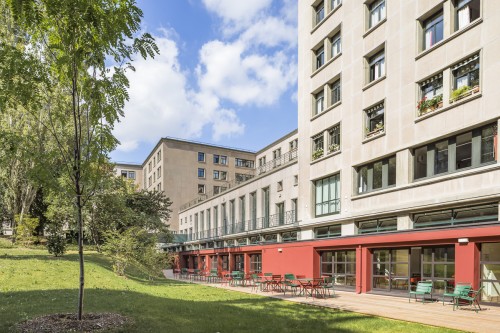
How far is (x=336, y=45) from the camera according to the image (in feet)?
84.8

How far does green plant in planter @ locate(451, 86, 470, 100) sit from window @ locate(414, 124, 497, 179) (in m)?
1.66

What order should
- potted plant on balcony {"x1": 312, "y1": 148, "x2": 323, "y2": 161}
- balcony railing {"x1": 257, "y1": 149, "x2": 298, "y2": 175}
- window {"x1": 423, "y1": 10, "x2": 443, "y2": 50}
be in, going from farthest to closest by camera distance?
1. balcony railing {"x1": 257, "y1": 149, "x2": 298, "y2": 175}
2. potted plant on balcony {"x1": 312, "y1": 148, "x2": 323, "y2": 161}
3. window {"x1": 423, "y1": 10, "x2": 443, "y2": 50}

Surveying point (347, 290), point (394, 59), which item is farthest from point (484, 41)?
point (347, 290)

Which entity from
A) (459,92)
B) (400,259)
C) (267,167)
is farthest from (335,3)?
(267,167)

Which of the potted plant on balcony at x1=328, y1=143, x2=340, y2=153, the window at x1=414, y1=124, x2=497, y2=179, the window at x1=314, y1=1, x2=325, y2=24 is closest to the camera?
the window at x1=414, y1=124, x2=497, y2=179

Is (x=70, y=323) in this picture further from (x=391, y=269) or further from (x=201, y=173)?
(x=201, y=173)

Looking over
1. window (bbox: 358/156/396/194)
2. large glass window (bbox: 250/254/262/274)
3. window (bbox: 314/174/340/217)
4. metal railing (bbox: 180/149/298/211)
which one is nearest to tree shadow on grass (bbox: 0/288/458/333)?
window (bbox: 358/156/396/194)

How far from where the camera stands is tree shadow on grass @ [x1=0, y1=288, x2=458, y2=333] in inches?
385

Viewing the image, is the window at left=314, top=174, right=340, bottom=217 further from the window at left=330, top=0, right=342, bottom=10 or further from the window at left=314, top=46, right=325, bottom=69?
the window at left=330, top=0, right=342, bottom=10

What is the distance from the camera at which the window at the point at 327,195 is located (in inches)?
963

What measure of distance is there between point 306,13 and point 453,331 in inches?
982

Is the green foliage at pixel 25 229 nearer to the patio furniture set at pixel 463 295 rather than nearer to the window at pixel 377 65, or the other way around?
the window at pixel 377 65

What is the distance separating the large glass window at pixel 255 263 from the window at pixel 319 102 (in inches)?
567

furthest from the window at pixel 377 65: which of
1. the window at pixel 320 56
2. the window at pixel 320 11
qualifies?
the window at pixel 320 11
